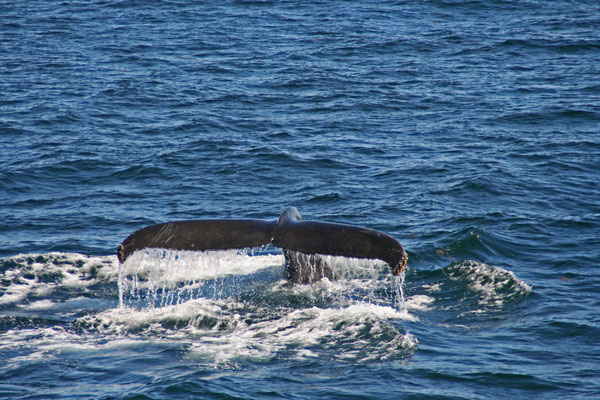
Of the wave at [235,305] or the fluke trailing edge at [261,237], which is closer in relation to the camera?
the fluke trailing edge at [261,237]

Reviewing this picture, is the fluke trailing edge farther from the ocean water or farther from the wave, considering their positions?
the ocean water

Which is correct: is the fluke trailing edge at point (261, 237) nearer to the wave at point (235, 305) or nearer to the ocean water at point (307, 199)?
the wave at point (235, 305)

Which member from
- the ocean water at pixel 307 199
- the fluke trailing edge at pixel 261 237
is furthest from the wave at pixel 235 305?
the fluke trailing edge at pixel 261 237

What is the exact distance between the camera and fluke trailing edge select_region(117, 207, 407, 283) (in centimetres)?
863

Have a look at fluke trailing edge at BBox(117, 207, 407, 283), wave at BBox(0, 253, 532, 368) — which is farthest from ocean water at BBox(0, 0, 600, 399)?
fluke trailing edge at BBox(117, 207, 407, 283)

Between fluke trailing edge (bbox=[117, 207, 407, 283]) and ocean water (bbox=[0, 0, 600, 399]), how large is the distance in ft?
0.97

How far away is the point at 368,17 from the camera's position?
3459 centimetres

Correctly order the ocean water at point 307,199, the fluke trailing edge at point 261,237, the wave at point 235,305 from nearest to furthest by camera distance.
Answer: the fluke trailing edge at point 261,237 → the ocean water at point 307,199 → the wave at point 235,305

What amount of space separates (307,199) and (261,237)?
6.36m

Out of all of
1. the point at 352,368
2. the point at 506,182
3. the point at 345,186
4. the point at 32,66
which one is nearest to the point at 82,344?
the point at 352,368

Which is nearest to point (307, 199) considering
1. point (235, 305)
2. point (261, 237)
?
point (235, 305)

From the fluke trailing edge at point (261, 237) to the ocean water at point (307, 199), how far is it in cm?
29

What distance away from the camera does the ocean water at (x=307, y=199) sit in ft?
28.8

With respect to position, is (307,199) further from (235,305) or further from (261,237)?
(261,237)
